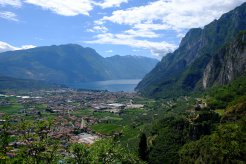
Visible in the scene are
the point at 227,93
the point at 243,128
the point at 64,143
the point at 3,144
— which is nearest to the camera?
the point at 3,144

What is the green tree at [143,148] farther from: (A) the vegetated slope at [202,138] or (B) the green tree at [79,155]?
(B) the green tree at [79,155]

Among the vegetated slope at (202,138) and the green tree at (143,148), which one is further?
the green tree at (143,148)

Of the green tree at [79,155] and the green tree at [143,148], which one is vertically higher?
the green tree at [79,155]

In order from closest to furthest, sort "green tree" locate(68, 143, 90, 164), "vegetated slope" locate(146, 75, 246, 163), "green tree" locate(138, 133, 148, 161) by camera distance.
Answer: "green tree" locate(68, 143, 90, 164) < "vegetated slope" locate(146, 75, 246, 163) < "green tree" locate(138, 133, 148, 161)

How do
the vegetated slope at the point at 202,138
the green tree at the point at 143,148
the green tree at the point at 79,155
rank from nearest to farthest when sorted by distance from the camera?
1. the green tree at the point at 79,155
2. the vegetated slope at the point at 202,138
3. the green tree at the point at 143,148

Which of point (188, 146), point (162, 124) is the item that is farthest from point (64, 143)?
point (188, 146)

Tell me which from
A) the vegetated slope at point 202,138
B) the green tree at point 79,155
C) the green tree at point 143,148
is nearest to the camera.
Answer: the green tree at point 79,155

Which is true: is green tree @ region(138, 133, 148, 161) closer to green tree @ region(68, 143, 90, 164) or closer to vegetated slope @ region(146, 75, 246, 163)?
vegetated slope @ region(146, 75, 246, 163)

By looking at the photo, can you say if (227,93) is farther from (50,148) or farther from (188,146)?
(50,148)

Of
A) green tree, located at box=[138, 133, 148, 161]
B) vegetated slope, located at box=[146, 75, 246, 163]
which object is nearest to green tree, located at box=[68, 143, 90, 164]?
vegetated slope, located at box=[146, 75, 246, 163]

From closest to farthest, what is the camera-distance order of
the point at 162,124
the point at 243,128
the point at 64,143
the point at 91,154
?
the point at 91,154 → the point at 243,128 → the point at 162,124 → the point at 64,143

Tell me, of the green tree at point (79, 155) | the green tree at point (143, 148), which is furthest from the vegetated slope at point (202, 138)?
the green tree at point (79, 155)
